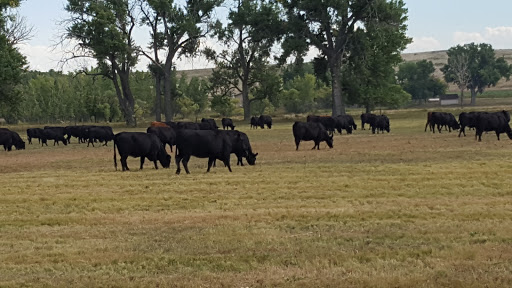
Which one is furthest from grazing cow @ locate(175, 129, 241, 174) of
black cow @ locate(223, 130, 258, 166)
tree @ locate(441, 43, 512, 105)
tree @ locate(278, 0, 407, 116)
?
tree @ locate(441, 43, 512, 105)

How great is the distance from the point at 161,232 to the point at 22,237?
95.3 inches

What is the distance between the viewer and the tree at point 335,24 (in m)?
63.1

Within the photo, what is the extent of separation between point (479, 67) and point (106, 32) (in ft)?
340

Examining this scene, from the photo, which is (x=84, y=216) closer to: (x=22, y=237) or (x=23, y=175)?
(x=22, y=237)

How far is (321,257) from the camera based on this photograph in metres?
9.05

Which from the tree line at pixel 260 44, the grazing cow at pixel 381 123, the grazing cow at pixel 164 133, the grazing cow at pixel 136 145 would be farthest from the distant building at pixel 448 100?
the grazing cow at pixel 136 145

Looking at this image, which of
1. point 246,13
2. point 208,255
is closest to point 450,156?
point 208,255

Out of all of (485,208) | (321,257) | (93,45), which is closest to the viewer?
(321,257)

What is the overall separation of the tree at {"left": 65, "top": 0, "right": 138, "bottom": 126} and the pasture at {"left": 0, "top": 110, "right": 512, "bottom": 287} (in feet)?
149

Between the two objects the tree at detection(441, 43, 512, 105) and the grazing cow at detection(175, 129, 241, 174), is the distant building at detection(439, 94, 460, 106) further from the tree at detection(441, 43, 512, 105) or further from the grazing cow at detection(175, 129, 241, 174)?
the grazing cow at detection(175, 129, 241, 174)

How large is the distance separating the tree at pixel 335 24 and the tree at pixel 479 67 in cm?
7499

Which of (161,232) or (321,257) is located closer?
(321,257)

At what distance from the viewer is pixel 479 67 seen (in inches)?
5723

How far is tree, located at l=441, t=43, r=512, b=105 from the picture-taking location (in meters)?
139
